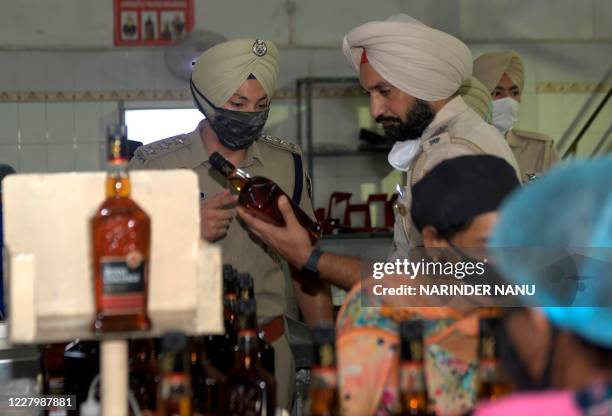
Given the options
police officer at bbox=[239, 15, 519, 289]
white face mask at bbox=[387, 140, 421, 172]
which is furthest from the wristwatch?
white face mask at bbox=[387, 140, 421, 172]

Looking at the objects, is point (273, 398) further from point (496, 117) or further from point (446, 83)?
point (496, 117)

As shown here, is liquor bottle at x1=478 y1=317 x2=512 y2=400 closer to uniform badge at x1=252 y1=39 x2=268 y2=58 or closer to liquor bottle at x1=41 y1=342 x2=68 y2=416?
liquor bottle at x1=41 y1=342 x2=68 y2=416

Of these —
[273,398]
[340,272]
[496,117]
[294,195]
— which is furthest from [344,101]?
[273,398]

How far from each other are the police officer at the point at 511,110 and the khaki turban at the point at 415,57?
6.52ft

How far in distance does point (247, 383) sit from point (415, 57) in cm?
106

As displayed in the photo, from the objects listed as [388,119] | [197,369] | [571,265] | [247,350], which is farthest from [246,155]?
[571,265]

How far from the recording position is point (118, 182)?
156cm

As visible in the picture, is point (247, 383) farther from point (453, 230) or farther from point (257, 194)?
point (257, 194)

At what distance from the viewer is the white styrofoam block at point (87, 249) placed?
1.53 m

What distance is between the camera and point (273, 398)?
5.82 feet

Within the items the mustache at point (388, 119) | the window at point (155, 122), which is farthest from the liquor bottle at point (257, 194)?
the window at point (155, 122)

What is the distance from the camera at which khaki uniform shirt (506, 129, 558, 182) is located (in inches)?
175

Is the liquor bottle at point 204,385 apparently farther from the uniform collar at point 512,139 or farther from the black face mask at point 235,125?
the uniform collar at point 512,139

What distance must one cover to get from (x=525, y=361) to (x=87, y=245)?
30.0 inches
